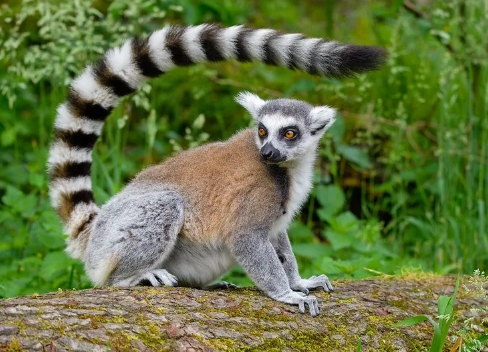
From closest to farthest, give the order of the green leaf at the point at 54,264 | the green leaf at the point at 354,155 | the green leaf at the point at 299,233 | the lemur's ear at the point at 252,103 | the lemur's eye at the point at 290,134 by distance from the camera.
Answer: the lemur's eye at the point at 290,134
the lemur's ear at the point at 252,103
the green leaf at the point at 54,264
the green leaf at the point at 299,233
the green leaf at the point at 354,155

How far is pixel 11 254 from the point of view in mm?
5910

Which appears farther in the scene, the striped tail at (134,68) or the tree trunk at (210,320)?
the striped tail at (134,68)

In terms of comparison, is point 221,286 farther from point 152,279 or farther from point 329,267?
point 329,267

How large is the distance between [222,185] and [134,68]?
37.7 inches

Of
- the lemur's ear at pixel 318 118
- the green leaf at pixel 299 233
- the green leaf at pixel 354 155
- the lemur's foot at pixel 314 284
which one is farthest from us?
the green leaf at pixel 354 155

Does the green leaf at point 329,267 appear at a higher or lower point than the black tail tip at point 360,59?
lower

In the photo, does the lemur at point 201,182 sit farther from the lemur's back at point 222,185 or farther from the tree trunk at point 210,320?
the tree trunk at point 210,320

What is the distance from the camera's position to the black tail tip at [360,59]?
13.1 feet

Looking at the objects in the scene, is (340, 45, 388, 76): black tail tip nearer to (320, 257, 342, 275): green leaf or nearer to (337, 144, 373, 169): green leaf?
(320, 257, 342, 275): green leaf

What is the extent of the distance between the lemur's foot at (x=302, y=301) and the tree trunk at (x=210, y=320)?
4cm

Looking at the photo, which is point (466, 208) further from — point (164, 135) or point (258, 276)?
point (164, 135)

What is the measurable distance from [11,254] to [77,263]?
87cm

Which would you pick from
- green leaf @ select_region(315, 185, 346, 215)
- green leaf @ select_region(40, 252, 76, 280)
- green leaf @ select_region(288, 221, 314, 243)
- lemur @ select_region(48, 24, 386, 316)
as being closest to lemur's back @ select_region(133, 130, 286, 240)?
lemur @ select_region(48, 24, 386, 316)

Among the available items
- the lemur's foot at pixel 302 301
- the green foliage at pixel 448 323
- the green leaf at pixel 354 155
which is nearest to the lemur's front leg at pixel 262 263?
the lemur's foot at pixel 302 301
